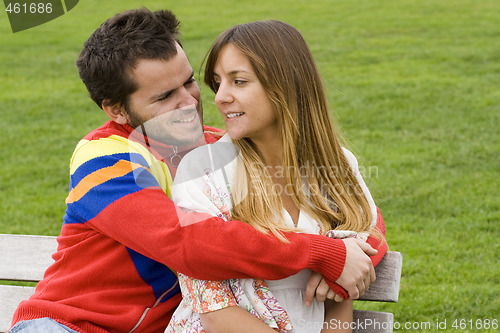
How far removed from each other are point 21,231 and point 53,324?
3357 millimetres

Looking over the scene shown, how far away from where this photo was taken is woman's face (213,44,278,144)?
2488mm

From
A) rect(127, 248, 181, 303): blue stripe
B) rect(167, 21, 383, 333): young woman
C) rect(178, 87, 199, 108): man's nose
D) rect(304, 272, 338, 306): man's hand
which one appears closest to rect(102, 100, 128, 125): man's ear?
rect(178, 87, 199, 108): man's nose

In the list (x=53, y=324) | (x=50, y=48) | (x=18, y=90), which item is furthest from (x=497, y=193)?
(x=50, y=48)

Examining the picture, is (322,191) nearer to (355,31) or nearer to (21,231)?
(21,231)

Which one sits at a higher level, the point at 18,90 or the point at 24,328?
the point at 24,328

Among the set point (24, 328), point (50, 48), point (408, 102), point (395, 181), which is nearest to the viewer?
point (24, 328)

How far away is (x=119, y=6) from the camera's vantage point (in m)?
15.1

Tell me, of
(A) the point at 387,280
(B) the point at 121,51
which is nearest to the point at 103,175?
(B) the point at 121,51

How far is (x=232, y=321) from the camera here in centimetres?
229

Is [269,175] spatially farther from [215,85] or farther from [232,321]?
[232,321]

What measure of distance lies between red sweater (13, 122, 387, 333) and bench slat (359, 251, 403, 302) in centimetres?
6

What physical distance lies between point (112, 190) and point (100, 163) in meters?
0.12
